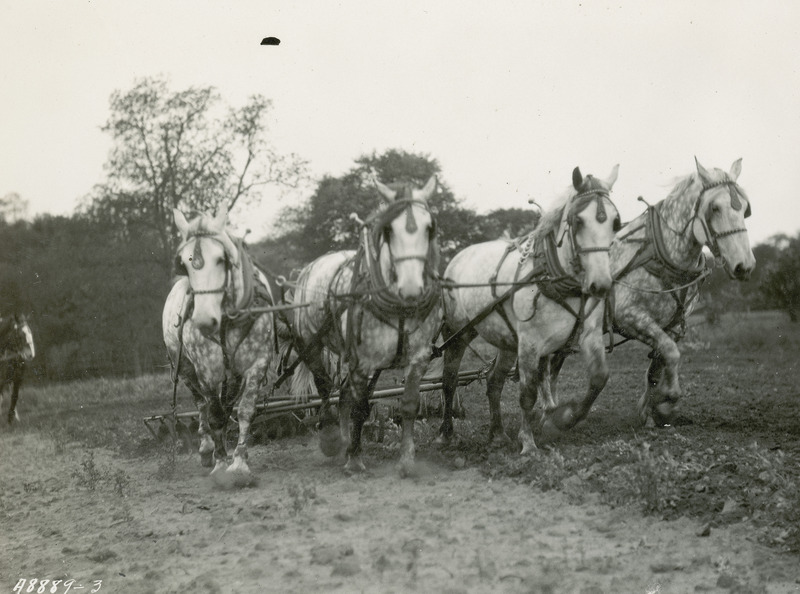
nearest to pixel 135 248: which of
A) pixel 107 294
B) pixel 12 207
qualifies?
pixel 107 294

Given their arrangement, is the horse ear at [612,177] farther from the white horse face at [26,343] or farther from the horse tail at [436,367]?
the white horse face at [26,343]

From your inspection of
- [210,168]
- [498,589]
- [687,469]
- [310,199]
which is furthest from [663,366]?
[310,199]

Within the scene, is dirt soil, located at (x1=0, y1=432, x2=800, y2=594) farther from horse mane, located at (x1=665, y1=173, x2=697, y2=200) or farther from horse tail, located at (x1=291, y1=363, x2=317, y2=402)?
horse mane, located at (x1=665, y1=173, x2=697, y2=200)

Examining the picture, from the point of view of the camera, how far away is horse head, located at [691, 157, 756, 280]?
6223 millimetres

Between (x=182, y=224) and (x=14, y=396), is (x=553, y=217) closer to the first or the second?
(x=182, y=224)

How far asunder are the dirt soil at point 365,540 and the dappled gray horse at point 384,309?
57cm

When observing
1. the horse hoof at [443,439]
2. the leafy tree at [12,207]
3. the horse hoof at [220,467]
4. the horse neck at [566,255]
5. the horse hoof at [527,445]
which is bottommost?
the horse hoof at [443,439]

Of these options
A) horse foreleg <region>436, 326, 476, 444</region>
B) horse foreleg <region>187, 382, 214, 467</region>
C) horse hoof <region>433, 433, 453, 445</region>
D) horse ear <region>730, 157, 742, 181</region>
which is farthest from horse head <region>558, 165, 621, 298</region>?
horse foreleg <region>187, 382, 214, 467</region>

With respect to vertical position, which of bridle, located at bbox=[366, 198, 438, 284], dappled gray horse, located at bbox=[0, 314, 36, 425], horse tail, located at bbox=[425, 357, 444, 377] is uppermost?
bridle, located at bbox=[366, 198, 438, 284]

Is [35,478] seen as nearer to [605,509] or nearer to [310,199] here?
[605,509]

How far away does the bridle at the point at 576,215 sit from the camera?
5.66 m

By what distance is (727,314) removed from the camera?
18.7m

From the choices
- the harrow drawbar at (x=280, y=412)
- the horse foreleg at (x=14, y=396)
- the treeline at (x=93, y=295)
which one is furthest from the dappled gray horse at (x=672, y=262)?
the treeline at (x=93, y=295)

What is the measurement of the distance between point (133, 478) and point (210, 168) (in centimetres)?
1065
